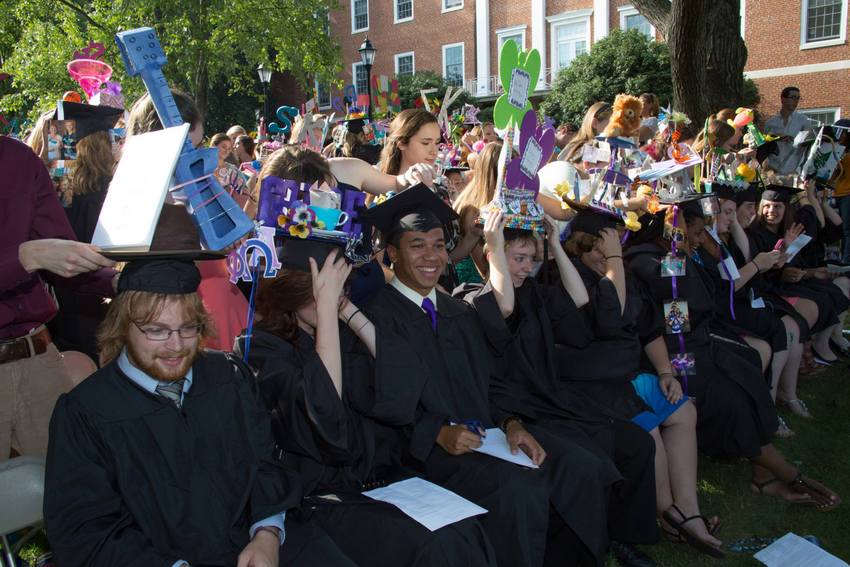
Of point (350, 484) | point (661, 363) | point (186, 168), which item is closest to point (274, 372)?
point (350, 484)

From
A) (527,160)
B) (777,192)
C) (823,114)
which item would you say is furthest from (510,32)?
(527,160)

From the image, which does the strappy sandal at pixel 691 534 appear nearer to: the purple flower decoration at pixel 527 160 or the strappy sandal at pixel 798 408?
the purple flower decoration at pixel 527 160

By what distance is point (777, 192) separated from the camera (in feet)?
20.6

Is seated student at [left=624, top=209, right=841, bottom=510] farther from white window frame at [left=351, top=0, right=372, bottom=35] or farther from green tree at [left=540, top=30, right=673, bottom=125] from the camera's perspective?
white window frame at [left=351, top=0, right=372, bottom=35]

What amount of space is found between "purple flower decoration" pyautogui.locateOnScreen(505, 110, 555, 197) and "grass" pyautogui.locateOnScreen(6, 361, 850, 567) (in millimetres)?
1990

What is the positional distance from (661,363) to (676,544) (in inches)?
42.5

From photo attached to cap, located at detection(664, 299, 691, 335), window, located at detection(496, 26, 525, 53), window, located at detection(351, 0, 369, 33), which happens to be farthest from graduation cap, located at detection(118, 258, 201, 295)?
window, located at detection(351, 0, 369, 33)

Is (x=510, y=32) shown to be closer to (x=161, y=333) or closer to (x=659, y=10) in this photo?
(x=659, y=10)

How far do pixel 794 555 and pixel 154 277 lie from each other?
3.21 meters

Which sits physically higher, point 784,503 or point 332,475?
point 332,475

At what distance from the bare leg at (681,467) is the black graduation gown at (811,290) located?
2.63 meters

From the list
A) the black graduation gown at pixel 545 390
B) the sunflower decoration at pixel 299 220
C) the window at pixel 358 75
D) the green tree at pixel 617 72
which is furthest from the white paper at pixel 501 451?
the window at pixel 358 75

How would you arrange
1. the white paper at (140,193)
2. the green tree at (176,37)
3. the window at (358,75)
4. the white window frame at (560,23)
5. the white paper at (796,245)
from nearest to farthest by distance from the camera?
the white paper at (140,193) → the white paper at (796,245) → the green tree at (176,37) → the white window frame at (560,23) → the window at (358,75)

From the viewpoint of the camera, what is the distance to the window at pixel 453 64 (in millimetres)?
29531
